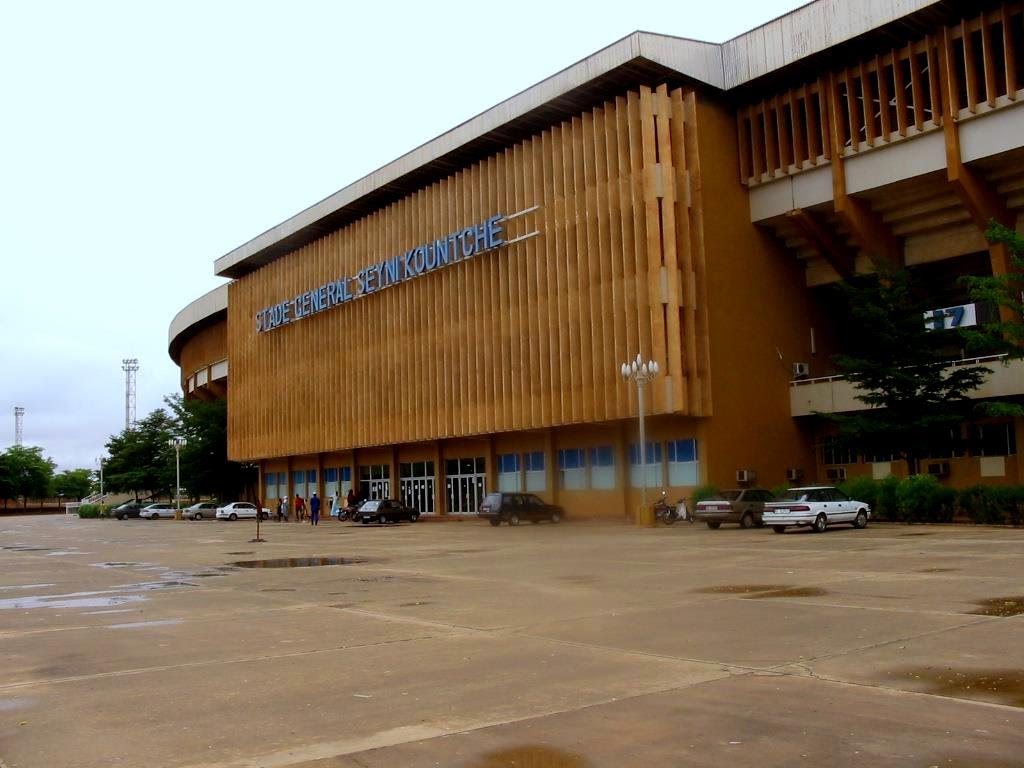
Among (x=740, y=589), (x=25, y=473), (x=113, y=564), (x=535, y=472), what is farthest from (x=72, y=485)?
(x=740, y=589)

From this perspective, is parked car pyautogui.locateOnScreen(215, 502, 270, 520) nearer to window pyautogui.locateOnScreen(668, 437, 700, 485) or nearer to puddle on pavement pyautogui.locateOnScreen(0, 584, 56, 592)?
window pyautogui.locateOnScreen(668, 437, 700, 485)

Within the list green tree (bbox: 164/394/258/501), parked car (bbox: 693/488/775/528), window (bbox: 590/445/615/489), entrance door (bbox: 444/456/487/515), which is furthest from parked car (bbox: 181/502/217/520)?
parked car (bbox: 693/488/775/528)

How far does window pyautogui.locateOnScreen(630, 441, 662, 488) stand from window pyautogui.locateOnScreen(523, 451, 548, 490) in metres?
6.02

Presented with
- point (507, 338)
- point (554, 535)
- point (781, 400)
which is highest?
point (507, 338)

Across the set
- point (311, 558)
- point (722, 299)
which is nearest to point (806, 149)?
point (722, 299)

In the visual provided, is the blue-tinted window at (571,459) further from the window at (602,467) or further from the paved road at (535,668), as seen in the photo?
the paved road at (535,668)

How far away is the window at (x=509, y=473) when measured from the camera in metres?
50.9

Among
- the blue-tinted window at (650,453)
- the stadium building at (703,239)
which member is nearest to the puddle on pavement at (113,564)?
the stadium building at (703,239)

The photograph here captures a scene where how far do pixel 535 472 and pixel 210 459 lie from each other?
45590 mm

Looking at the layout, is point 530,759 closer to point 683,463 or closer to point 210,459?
point 683,463

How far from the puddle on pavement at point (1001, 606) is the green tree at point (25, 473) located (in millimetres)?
136173

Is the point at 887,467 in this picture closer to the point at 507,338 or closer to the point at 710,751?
the point at 507,338

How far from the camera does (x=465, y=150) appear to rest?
164 ft

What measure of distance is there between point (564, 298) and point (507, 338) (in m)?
4.33
